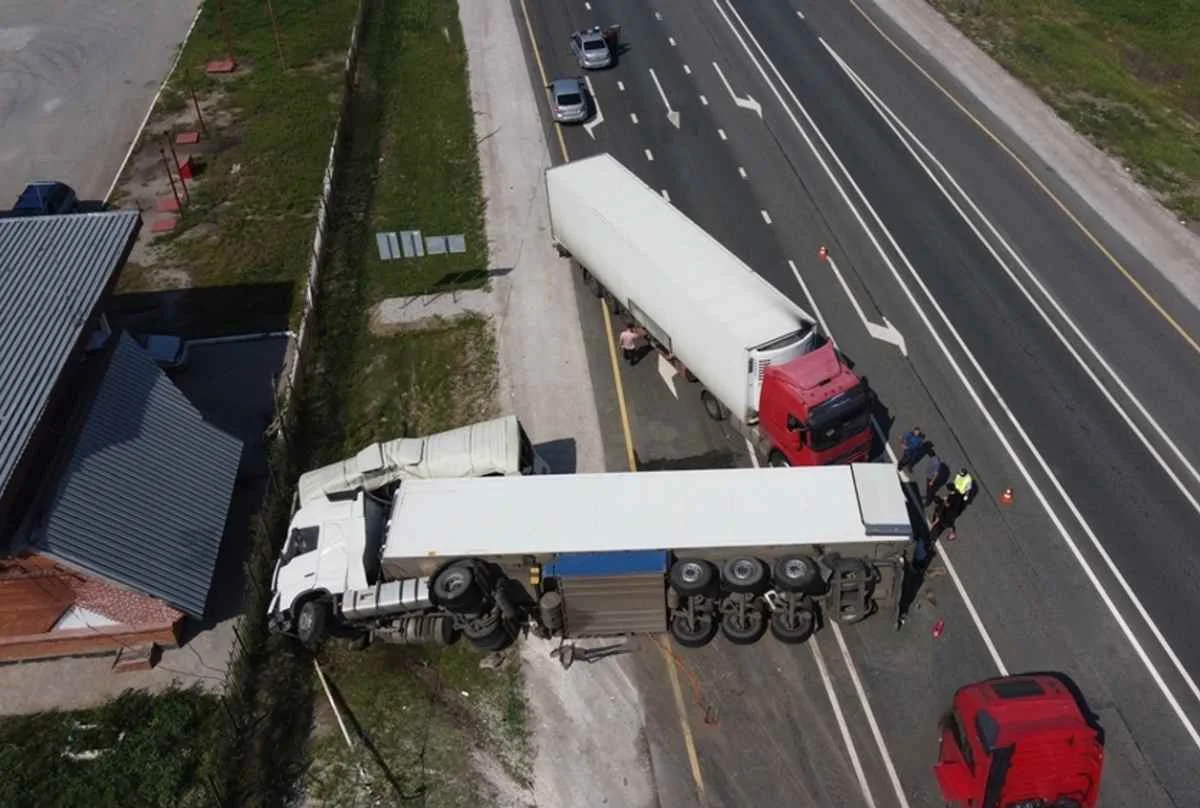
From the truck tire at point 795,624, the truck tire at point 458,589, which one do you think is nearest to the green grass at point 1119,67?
the truck tire at point 795,624

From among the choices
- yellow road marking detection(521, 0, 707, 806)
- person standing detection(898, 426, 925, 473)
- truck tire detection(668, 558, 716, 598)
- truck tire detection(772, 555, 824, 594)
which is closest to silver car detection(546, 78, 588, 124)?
yellow road marking detection(521, 0, 707, 806)

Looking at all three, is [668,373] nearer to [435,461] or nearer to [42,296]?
[435,461]

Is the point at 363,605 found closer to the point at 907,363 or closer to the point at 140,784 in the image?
the point at 140,784

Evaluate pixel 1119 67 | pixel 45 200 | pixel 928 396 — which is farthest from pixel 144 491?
pixel 1119 67

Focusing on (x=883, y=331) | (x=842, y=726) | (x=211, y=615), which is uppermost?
(x=883, y=331)

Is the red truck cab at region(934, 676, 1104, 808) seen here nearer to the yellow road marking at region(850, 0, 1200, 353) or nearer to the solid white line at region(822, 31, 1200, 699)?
the solid white line at region(822, 31, 1200, 699)

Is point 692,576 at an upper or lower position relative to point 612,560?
lower
